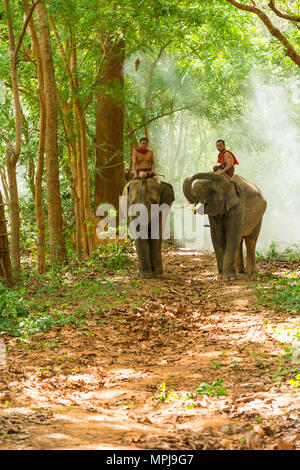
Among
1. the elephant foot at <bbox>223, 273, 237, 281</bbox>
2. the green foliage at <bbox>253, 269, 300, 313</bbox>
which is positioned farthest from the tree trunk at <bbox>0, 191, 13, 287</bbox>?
the green foliage at <bbox>253, 269, 300, 313</bbox>

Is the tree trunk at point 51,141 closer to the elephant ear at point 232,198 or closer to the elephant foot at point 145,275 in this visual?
the elephant foot at point 145,275

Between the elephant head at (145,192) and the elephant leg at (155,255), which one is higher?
the elephant head at (145,192)

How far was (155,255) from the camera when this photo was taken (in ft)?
34.8

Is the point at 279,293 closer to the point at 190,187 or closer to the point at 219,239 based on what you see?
the point at 219,239

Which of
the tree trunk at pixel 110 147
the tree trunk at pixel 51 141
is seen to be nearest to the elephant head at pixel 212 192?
the tree trunk at pixel 51 141

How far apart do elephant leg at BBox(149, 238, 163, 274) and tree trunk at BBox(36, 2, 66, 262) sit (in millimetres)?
2711

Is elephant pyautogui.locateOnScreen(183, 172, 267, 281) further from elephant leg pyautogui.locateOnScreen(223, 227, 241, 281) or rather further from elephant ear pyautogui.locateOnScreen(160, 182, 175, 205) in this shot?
elephant ear pyautogui.locateOnScreen(160, 182, 175, 205)

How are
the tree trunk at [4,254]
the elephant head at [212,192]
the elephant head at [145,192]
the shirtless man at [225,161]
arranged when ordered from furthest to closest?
the shirtless man at [225,161]
the elephant head at [145,192]
the elephant head at [212,192]
the tree trunk at [4,254]

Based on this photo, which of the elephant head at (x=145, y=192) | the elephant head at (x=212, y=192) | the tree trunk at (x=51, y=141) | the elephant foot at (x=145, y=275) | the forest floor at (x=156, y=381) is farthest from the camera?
the tree trunk at (x=51, y=141)

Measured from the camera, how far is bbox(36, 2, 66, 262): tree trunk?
38.4 ft

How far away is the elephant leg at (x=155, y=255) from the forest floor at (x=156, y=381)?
2295 millimetres

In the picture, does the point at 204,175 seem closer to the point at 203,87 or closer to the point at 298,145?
the point at 203,87

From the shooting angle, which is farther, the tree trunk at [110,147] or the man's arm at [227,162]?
the tree trunk at [110,147]

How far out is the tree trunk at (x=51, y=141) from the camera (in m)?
11.7
